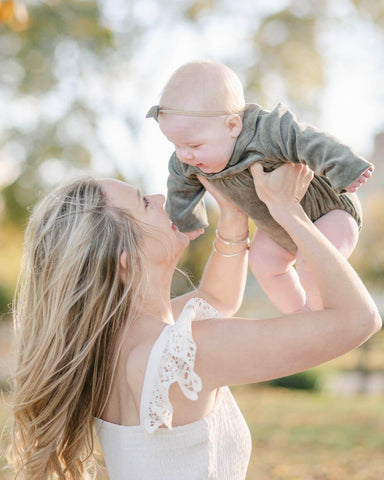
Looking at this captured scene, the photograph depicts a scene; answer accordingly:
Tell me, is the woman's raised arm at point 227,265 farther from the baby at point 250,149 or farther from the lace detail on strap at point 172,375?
the lace detail on strap at point 172,375

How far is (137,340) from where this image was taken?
1.97 meters

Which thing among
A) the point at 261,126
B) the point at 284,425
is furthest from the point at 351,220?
the point at 284,425

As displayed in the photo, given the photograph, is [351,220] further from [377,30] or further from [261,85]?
[261,85]

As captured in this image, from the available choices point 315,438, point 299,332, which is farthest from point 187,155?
point 315,438

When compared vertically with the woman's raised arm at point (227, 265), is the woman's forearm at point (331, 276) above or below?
above

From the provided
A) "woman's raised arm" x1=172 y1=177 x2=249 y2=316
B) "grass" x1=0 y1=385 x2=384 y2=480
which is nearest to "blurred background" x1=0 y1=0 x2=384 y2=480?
"grass" x1=0 y1=385 x2=384 y2=480

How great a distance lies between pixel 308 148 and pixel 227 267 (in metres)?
0.71

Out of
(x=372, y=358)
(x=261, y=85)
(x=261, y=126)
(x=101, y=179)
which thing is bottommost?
(x=372, y=358)

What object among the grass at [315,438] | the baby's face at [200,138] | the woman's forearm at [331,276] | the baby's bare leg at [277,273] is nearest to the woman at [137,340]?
the woman's forearm at [331,276]

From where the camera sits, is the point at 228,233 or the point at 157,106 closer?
the point at 157,106

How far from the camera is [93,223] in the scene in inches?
77.8

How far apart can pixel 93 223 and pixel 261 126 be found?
0.56 metres

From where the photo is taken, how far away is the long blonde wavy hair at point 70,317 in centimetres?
195

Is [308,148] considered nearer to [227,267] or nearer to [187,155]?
[187,155]
